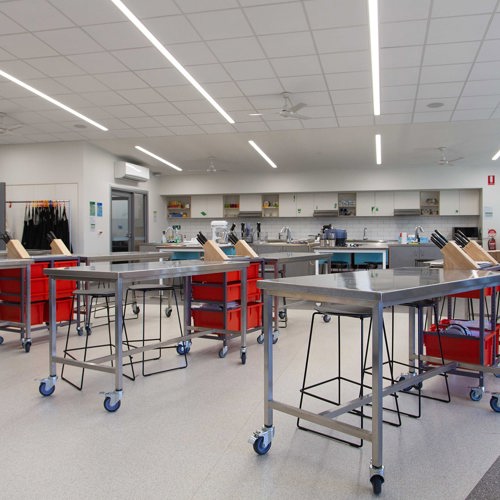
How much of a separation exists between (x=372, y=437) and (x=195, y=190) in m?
11.3

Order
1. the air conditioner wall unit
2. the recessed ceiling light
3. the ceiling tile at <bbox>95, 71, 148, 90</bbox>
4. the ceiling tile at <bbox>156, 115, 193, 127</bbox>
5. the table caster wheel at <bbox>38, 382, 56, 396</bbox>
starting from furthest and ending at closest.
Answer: the air conditioner wall unit
the ceiling tile at <bbox>156, 115, 193, 127</bbox>
the recessed ceiling light
the ceiling tile at <bbox>95, 71, 148, 90</bbox>
the table caster wheel at <bbox>38, 382, 56, 396</bbox>

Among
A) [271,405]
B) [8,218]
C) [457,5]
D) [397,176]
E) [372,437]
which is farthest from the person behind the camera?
[397,176]

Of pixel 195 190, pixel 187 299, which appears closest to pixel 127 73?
pixel 187 299

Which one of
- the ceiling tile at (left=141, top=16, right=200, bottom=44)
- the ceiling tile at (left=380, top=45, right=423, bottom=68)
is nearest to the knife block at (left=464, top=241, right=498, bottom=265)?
the ceiling tile at (left=380, top=45, right=423, bottom=68)

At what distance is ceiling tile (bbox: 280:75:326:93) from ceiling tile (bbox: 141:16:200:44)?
148cm

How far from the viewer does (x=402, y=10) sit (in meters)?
4.11

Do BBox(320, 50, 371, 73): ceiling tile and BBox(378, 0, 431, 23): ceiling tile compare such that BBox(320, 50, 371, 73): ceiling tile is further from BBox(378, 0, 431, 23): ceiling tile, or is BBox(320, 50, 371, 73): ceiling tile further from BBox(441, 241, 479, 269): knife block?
BBox(441, 241, 479, 269): knife block

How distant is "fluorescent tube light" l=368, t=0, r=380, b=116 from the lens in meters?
4.10

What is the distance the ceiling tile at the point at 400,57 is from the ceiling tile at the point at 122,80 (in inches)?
118

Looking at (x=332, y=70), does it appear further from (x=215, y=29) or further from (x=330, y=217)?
(x=330, y=217)

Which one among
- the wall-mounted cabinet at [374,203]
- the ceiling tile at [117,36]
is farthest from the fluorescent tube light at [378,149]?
the ceiling tile at [117,36]

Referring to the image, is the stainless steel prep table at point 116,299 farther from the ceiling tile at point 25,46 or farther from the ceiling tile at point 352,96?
the ceiling tile at point 352,96

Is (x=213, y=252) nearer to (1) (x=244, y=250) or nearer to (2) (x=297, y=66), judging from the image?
(1) (x=244, y=250)

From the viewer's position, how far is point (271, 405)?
7.53ft
